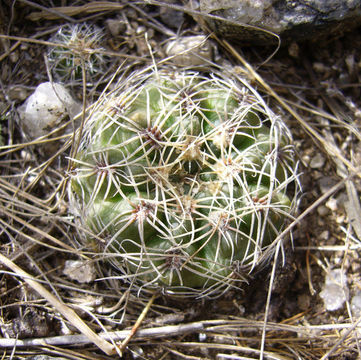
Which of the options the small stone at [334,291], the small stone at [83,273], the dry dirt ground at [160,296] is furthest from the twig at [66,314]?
the small stone at [334,291]

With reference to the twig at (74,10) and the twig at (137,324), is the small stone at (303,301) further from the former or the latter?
the twig at (74,10)

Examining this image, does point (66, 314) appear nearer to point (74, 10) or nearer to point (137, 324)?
point (137, 324)

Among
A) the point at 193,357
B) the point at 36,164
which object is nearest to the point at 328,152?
the point at 193,357

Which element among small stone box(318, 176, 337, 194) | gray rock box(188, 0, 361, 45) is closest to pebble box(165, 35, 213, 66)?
gray rock box(188, 0, 361, 45)

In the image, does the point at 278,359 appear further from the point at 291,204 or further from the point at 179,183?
the point at 179,183

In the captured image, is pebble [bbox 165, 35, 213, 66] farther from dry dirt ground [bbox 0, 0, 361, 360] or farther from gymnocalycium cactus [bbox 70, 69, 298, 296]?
gymnocalycium cactus [bbox 70, 69, 298, 296]
